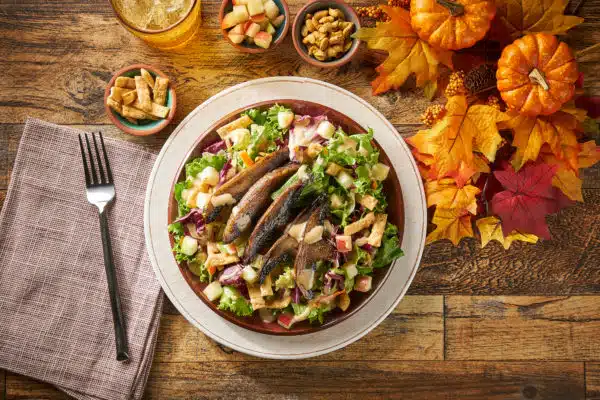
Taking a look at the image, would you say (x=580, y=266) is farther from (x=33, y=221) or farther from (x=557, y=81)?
(x=33, y=221)

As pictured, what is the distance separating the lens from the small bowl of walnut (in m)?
2.45

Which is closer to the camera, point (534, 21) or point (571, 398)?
point (534, 21)

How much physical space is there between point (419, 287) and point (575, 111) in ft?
3.40

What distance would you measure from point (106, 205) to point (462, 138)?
1590mm

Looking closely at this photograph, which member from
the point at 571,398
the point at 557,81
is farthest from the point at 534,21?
the point at 571,398

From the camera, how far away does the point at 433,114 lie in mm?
2492

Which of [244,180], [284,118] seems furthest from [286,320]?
[284,118]

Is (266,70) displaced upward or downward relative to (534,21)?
downward

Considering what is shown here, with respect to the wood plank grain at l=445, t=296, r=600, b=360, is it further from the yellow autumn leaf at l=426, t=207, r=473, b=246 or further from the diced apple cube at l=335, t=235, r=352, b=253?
the diced apple cube at l=335, t=235, r=352, b=253

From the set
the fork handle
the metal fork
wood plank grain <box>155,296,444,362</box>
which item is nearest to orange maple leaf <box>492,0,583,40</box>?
wood plank grain <box>155,296,444,362</box>

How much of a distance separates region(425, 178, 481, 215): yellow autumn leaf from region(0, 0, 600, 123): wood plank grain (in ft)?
1.11

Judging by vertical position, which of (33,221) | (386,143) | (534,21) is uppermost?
(534,21)

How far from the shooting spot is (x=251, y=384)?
2.64 m

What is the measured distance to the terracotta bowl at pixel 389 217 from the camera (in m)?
2.31
